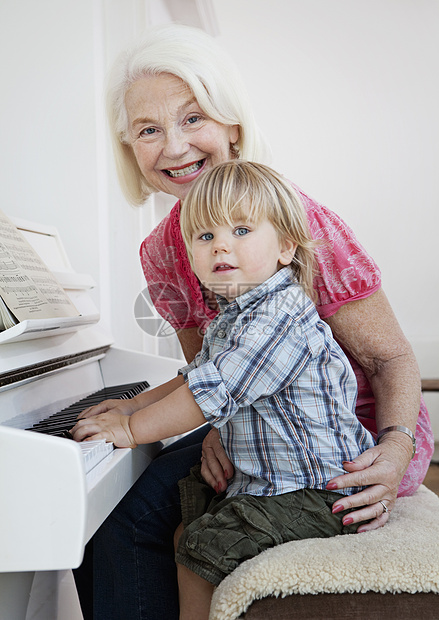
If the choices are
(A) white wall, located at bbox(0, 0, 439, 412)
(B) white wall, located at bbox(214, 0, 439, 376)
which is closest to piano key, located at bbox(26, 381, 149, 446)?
(A) white wall, located at bbox(0, 0, 439, 412)

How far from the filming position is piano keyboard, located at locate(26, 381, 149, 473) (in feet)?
2.67

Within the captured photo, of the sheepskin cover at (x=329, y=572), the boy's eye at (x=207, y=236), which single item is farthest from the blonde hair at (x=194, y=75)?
the sheepskin cover at (x=329, y=572)

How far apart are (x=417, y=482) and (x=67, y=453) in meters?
0.77

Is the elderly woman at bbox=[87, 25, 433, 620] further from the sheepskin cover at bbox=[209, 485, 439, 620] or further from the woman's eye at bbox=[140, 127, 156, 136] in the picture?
the sheepskin cover at bbox=[209, 485, 439, 620]

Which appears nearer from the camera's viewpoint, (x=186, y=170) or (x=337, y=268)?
(x=337, y=268)

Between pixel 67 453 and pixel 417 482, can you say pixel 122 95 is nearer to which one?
pixel 67 453

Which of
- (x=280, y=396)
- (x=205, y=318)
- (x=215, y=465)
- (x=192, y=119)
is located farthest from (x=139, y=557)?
(x=192, y=119)

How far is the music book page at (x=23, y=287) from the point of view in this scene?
3.27ft

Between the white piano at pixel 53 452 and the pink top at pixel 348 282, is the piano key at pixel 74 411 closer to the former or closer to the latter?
the white piano at pixel 53 452

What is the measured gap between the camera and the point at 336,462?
981 millimetres

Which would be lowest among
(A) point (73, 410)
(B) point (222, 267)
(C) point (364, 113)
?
(A) point (73, 410)

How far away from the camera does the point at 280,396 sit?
987mm

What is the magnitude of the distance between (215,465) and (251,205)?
504 millimetres

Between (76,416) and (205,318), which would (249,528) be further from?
(205,318)
